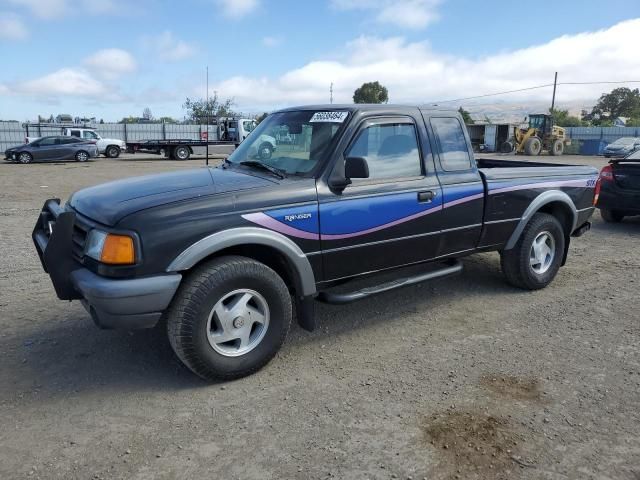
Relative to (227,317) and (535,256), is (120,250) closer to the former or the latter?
(227,317)

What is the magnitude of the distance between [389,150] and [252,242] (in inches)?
59.5

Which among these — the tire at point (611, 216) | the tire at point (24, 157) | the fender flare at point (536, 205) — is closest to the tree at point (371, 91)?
the tire at point (24, 157)

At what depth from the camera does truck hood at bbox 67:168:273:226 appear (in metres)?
3.40

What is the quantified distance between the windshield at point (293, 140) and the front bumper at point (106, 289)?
138 centimetres

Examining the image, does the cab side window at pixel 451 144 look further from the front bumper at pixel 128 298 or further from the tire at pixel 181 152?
the tire at pixel 181 152

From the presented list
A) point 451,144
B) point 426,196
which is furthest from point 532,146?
point 426,196

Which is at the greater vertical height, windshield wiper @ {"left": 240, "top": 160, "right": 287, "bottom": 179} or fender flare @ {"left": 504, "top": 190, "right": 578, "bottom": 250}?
windshield wiper @ {"left": 240, "top": 160, "right": 287, "bottom": 179}

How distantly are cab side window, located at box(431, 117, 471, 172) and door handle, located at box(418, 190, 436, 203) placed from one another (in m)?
0.33

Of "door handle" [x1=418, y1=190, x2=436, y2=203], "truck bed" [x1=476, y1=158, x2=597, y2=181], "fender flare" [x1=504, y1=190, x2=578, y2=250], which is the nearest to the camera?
"door handle" [x1=418, y1=190, x2=436, y2=203]

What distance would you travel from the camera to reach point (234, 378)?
362 centimetres

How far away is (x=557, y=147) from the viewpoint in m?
33.6

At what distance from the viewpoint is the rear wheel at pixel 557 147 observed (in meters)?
33.3

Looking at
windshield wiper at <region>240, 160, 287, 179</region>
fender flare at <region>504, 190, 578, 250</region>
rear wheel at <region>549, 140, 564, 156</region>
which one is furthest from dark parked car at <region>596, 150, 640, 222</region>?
rear wheel at <region>549, 140, 564, 156</region>

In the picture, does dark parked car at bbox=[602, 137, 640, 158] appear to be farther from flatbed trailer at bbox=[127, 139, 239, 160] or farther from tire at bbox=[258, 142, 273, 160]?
tire at bbox=[258, 142, 273, 160]
